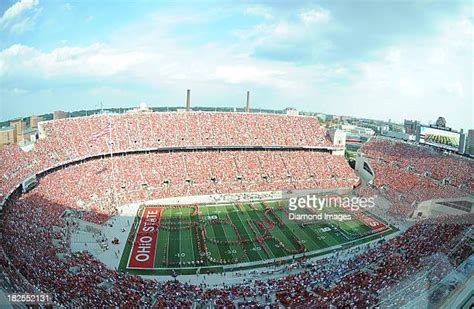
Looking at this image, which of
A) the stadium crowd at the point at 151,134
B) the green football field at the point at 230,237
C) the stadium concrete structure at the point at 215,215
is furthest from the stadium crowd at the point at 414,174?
the stadium crowd at the point at 151,134

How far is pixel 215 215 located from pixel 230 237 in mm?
4258

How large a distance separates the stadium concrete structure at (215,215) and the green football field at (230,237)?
0.42 feet

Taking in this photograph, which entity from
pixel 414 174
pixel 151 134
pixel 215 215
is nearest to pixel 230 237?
pixel 215 215

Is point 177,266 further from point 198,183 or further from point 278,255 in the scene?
point 198,183

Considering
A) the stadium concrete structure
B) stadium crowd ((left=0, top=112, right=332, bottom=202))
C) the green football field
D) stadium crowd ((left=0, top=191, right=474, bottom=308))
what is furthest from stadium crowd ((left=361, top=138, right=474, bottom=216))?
stadium crowd ((left=0, top=191, right=474, bottom=308))

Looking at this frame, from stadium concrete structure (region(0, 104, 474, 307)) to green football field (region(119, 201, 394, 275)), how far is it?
128 millimetres

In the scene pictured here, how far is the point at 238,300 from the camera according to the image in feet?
59.0

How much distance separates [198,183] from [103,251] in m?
13.6

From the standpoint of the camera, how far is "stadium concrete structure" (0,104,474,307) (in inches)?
703

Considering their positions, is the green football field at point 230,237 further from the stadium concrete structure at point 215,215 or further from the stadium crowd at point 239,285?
the stadium crowd at point 239,285

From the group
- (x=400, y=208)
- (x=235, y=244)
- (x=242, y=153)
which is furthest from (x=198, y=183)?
(x=400, y=208)

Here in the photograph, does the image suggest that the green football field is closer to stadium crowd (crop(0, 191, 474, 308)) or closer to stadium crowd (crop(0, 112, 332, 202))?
stadium crowd (crop(0, 191, 474, 308))

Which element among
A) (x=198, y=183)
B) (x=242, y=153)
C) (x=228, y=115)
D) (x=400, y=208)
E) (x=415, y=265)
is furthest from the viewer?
(x=228, y=115)

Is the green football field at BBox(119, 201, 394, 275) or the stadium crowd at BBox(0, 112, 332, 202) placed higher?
the stadium crowd at BBox(0, 112, 332, 202)
